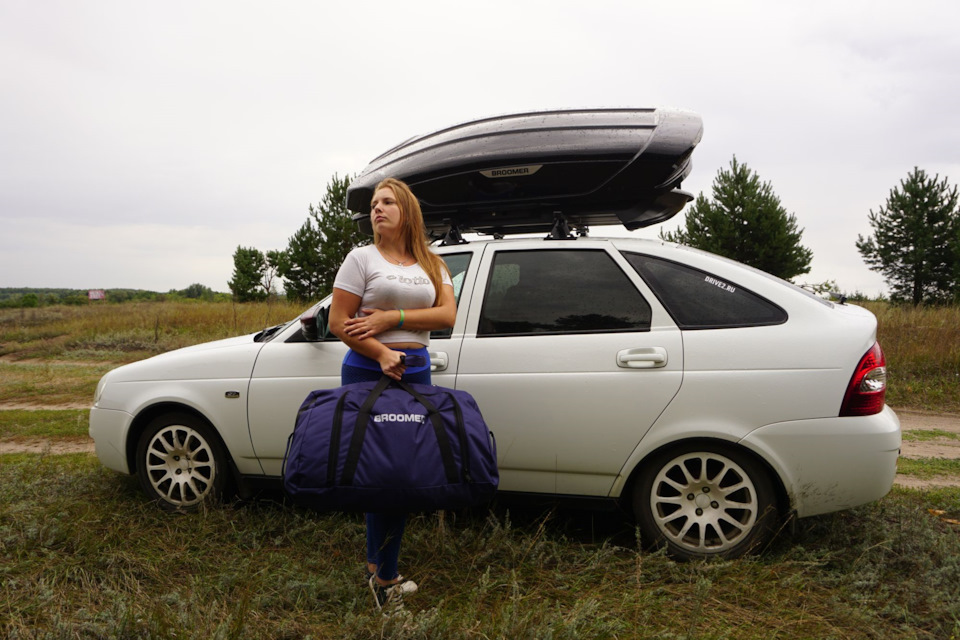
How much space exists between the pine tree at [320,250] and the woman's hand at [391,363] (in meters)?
32.8

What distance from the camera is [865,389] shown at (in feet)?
9.40

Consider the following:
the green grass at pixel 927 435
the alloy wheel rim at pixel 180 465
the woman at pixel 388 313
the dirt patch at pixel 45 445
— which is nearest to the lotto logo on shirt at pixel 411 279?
the woman at pixel 388 313

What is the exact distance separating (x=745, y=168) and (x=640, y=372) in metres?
32.8

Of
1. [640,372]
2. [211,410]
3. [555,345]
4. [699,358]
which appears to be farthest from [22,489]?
[699,358]

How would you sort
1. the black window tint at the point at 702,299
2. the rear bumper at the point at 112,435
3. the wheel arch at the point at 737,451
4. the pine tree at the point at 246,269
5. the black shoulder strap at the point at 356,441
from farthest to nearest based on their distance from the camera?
the pine tree at the point at 246,269
the rear bumper at the point at 112,435
the black window tint at the point at 702,299
the wheel arch at the point at 737,451
the black shoulder strap at the point at 356,441

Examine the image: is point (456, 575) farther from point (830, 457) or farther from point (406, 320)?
point (830, 457)

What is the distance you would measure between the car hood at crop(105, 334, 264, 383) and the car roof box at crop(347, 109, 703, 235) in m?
1.24

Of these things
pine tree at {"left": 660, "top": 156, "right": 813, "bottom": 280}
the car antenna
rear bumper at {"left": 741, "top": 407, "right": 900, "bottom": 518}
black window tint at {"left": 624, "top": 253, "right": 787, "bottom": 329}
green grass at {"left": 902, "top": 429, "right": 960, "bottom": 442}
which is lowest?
green grass at {"left": 902, "top": 429, "right": 960, "bottom": 442}

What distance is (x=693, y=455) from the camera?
301 cm

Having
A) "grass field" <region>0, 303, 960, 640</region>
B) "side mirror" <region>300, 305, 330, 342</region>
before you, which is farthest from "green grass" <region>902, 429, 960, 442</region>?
"side mirror" <region>300, 305, 330, 342</region>

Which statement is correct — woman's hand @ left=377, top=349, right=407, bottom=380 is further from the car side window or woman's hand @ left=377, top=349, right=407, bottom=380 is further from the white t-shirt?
the car side window

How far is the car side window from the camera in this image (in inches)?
127

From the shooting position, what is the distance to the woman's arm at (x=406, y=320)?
2539 mm

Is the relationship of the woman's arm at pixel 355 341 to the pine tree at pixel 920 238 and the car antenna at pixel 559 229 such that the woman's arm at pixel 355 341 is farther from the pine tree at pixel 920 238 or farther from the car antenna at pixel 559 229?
the pine tree at pixel 920 238
